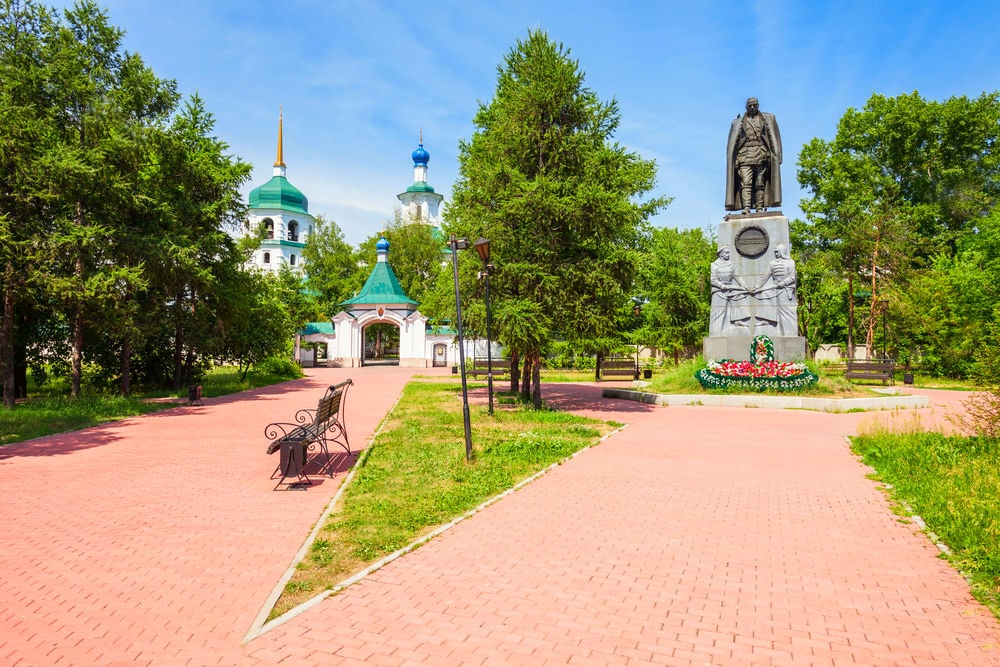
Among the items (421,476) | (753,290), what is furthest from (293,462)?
(753,290)

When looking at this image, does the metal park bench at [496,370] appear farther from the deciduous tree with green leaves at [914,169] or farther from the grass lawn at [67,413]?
the deciduous tree with green leaves at [914,169]

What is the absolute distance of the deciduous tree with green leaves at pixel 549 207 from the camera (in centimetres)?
1523

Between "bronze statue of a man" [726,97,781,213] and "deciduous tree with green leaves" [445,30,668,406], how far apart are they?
596cm

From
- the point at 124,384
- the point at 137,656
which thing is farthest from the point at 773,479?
the point at 124,384

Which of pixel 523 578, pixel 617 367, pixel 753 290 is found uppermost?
pixel 753 290

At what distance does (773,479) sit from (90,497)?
343 inches

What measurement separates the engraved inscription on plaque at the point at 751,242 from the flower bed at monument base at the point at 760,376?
3844mm

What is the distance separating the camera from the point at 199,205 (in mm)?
21328

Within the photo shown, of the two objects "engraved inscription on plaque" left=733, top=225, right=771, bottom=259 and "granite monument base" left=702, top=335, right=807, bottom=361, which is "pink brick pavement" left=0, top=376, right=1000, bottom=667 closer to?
"granite monument base" left=702, top=335, right=807, bottom=361

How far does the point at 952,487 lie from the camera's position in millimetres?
6867

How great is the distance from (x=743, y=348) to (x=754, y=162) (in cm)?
645

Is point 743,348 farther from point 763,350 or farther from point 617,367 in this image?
point 617,367

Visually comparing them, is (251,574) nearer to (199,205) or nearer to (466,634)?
(466,634)

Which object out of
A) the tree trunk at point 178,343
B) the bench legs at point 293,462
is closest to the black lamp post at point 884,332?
the bench legs at point 293,462
